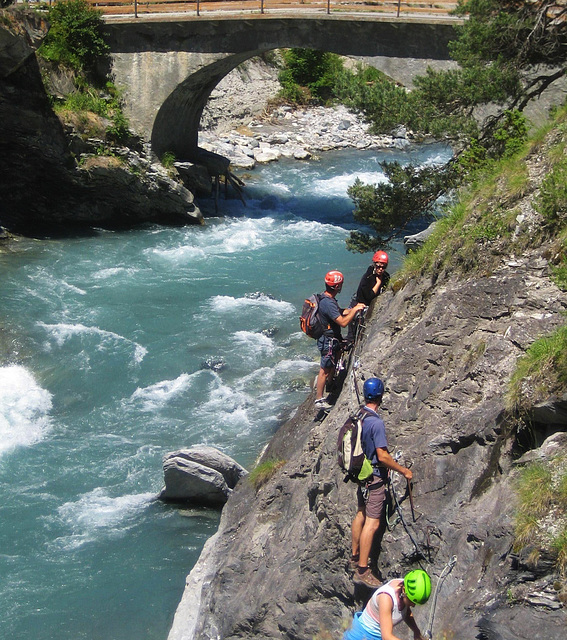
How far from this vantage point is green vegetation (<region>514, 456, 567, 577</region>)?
5160 millimetres

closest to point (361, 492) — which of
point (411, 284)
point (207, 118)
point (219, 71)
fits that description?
point (411, 284)

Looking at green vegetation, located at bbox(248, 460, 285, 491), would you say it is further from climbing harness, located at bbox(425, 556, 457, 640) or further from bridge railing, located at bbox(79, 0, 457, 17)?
bridge railing, located at bbox(79, 0, 457, 17)

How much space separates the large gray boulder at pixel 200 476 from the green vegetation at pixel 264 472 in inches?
50.3

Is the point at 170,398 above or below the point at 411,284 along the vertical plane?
below

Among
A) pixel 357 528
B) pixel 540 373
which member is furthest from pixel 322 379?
pixel 540 373

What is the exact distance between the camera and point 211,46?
25.1 m

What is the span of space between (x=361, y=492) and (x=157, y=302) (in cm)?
1391

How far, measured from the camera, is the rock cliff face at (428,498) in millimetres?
5555

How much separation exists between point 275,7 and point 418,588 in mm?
22511

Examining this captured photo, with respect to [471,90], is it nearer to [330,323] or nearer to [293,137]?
[330,323]

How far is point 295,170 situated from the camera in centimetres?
3356

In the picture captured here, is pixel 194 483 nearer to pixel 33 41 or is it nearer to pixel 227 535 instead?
pixel 227 535

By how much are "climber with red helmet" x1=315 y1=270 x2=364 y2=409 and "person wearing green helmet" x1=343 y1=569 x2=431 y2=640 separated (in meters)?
3.71

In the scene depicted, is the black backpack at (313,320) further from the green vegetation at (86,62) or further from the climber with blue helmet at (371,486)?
the green vegetation at (86,62)
